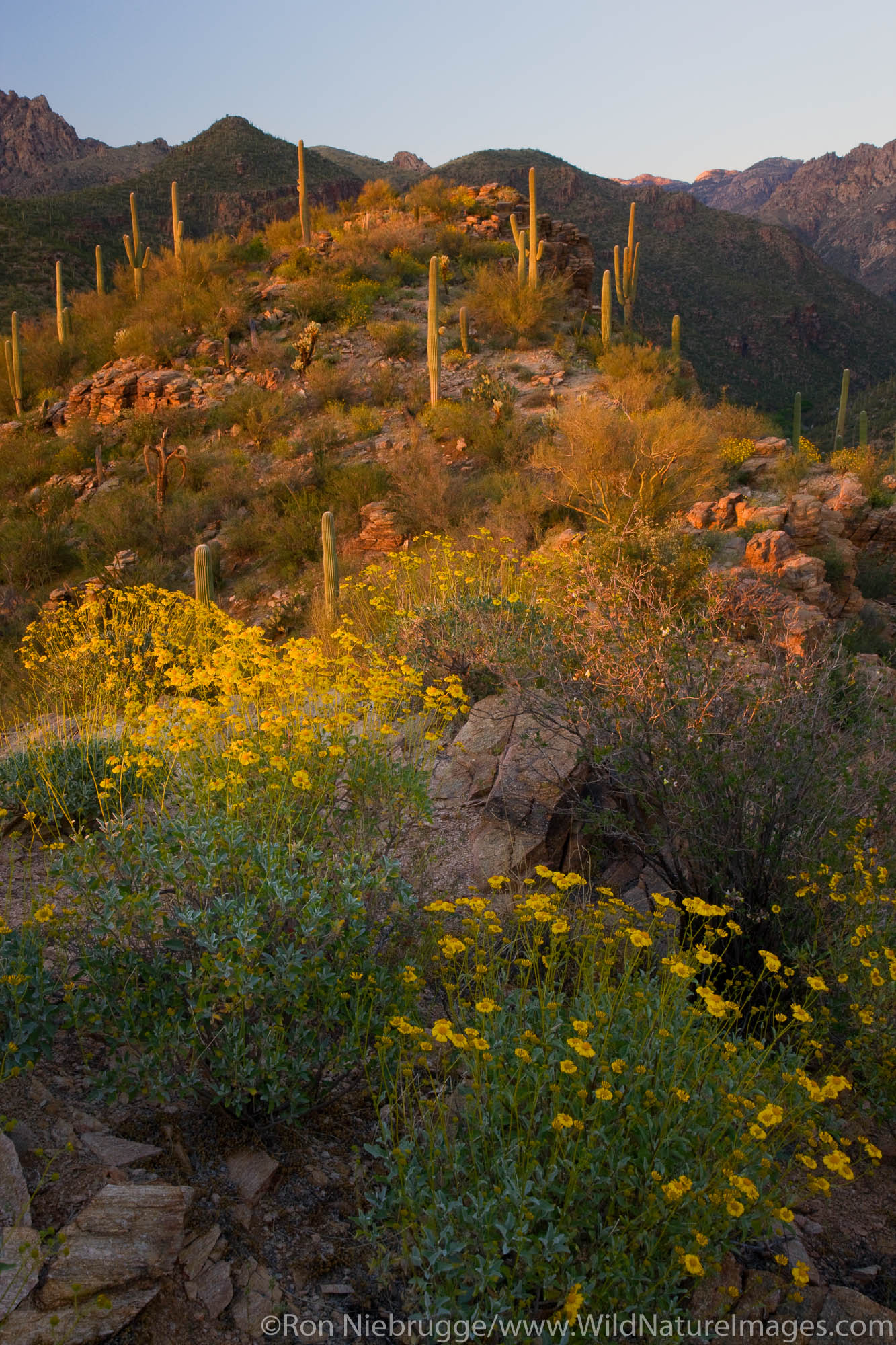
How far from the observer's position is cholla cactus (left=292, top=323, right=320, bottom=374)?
64.5 ft

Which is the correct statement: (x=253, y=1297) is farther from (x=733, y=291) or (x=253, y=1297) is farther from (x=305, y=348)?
(x=733, y=291)

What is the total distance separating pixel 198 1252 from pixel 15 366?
78.2 ft

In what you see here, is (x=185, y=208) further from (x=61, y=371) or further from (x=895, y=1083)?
(x=895, y=1083)

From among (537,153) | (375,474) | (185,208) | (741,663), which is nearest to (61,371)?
(375,474)

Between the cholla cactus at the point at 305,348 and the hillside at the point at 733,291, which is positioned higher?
the hillside at the point at 733,291

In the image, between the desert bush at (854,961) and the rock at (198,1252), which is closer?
the rock at (198,1252)

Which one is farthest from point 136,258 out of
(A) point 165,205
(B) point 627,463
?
(A) point 165,205

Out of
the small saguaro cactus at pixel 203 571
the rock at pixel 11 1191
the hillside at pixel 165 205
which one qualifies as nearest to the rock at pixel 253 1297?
the rock at pixel 11 1191

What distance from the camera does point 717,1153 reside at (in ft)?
7.01

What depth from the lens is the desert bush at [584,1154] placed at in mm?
1891

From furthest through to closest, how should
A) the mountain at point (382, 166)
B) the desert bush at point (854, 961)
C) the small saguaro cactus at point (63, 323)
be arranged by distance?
the mountain at point (382, 166) → the small saguaro cactus at point (63, 323) → the desert bush at point (854, 961)

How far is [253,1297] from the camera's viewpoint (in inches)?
79.3

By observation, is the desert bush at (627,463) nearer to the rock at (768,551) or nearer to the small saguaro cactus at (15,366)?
the rock at (768,551)

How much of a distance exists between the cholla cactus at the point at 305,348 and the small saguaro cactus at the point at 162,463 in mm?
3555
